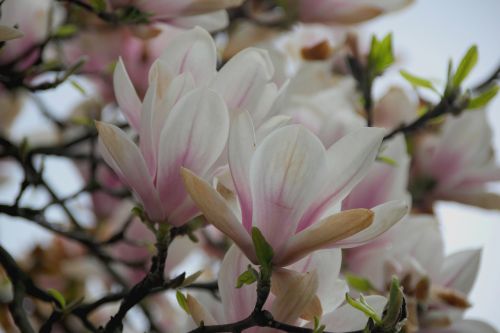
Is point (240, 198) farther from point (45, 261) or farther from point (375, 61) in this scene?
point (45, 261)

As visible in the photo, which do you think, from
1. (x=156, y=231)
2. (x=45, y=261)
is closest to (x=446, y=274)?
(x=156, y=231)

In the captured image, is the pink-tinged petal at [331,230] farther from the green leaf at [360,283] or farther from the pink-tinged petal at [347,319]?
the green leaf at [360,283]

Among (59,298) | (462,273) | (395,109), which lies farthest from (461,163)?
(59,298)

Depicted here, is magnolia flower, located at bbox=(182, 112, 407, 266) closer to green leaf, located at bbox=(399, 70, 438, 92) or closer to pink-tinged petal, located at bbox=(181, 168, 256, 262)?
pink-tinged petal, located at bbox=(181, 168, 256, 262)

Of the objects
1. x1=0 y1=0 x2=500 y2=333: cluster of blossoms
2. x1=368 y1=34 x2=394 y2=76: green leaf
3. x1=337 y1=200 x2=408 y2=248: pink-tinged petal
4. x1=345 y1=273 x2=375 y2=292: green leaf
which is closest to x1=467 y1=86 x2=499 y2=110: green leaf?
x1=0 y1=0 x2=500 y2=333: cluster of blossoms

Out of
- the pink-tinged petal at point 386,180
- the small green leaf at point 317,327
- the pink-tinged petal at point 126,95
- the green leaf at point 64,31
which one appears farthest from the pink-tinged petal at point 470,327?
the green leaf at point 64,31

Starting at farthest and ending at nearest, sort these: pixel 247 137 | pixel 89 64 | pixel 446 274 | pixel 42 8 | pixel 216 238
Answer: pixel 216 238 < pixel 89 64 < pixel 42 8 < pixel 446 274 < pixel 247 137

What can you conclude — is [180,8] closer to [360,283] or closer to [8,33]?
[8,33]
